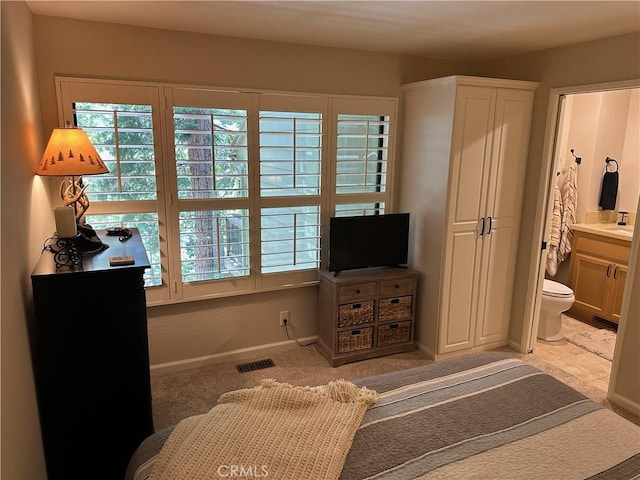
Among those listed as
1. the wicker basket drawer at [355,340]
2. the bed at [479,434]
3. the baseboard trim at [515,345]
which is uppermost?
the bed at [479,434]

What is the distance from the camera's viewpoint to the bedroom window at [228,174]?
9.26 feet

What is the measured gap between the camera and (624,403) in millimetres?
2912

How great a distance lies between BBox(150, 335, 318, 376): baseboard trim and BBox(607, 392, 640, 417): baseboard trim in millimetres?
2159

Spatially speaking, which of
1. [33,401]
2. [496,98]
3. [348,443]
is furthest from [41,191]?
[496,98]

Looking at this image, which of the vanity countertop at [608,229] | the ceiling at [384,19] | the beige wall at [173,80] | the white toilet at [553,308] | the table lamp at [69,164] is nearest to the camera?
the beige wall at [173,80]

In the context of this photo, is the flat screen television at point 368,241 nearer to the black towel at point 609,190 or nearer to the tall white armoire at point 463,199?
the tall white armoire at point 463,199

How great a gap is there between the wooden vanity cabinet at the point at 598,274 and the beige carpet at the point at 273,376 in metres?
1.11

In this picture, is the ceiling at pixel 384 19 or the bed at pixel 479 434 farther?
the ceiling at pixel 384 19

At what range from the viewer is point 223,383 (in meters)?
3.12

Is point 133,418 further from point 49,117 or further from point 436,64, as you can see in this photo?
point 436,64

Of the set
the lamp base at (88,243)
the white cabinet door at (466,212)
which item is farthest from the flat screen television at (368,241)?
the lamp base at (88,243)

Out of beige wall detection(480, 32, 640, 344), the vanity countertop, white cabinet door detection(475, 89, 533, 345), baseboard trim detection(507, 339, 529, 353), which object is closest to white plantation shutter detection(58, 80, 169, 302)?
white cabinet door detection(475, 89, 533, 345)

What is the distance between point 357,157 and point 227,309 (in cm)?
158

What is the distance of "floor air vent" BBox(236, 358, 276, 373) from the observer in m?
3.32
